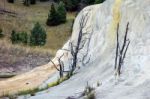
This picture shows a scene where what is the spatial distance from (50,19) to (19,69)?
190ft

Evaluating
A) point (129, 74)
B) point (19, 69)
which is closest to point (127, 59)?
point (129, 74)

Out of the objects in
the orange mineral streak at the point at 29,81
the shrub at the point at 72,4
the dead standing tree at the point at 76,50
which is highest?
the dead standing tree at the point at 76,50

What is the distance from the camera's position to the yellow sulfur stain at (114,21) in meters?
27.8

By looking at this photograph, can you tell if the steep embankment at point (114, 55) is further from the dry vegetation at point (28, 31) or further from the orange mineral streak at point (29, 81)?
the dry vegetation at point (28, 31)

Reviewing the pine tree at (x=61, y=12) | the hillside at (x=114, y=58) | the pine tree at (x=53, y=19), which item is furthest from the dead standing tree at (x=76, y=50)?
the pine tree at (x=53, y=19)

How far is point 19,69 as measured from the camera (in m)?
54.1

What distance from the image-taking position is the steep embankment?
64.6 ft

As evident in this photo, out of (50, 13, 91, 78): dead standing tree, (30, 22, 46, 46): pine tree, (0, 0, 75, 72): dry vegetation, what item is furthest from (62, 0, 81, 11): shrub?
(50, 13, 91, 78): dead standing tree

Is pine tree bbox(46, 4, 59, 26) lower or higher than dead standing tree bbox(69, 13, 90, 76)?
lower

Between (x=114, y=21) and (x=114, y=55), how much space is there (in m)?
3.80

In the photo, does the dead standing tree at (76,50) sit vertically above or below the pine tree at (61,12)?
above

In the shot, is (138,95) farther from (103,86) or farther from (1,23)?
(1,23)

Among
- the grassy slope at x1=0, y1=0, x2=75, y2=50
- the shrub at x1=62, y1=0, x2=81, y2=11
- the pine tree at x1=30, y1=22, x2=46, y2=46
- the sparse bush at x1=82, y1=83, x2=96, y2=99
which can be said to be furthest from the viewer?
the shrub at x1=62, y1=0, x2=81, y2=11

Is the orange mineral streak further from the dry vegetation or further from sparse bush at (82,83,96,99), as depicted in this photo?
sparse bush at (82,83,96,99)
